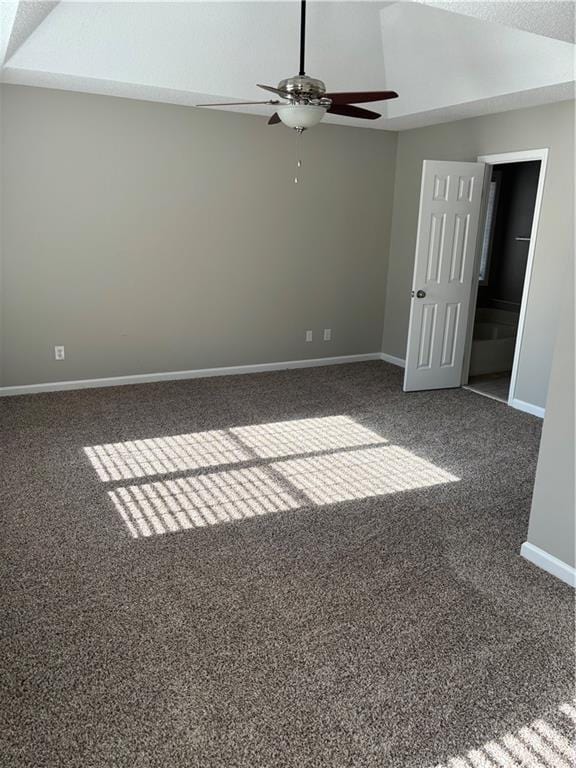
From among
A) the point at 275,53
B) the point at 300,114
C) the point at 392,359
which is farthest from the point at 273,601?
the point at 392,359

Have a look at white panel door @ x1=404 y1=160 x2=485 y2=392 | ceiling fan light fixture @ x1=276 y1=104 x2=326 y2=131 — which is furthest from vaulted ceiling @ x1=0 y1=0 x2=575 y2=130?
ceiling fan light fixture @ x1=276 y1=104 x2=326 y2=131

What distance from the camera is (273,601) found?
252cm

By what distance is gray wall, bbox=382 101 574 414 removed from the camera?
459 centimetres

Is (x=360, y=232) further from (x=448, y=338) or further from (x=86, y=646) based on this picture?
(x=86, y=646)

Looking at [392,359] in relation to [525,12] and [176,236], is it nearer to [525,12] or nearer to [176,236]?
[176,236]

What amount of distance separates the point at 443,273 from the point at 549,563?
10.6ft

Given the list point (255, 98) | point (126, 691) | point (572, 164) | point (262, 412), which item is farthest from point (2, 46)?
point (572, 164)

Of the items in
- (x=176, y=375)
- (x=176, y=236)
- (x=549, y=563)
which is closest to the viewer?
(x=549, y=563)

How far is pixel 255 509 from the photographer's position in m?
3.29

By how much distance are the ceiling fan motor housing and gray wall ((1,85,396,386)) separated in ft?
7.51

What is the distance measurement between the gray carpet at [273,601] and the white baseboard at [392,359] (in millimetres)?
1962

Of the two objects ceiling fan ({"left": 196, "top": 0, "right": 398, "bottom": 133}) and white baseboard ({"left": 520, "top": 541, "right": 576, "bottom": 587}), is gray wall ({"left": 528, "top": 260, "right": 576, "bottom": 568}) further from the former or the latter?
ceiling fan ({"left": 196, "top": 0, "right": 398, "bottom": 133})

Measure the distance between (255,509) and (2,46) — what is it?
3.12 meters

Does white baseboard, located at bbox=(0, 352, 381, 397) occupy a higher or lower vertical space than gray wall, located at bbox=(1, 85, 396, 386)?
lower
